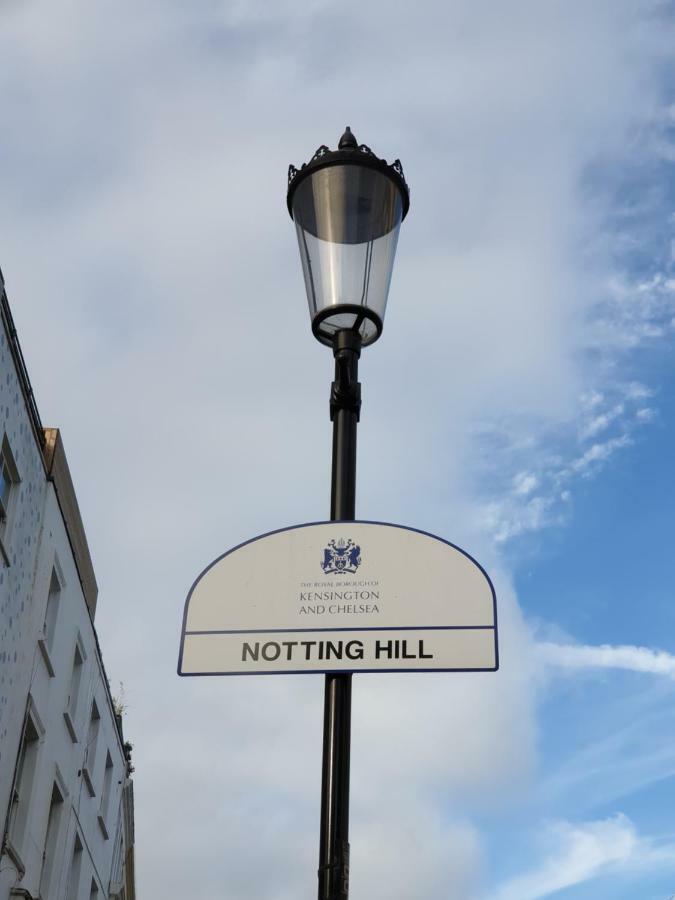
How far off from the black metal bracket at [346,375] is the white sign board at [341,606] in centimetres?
57

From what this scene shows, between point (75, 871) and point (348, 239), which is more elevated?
point (75, 871)

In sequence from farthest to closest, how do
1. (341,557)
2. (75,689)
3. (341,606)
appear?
1. (75,689)
2. (341,557)
3. (341,606)

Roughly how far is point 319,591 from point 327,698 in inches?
16.4

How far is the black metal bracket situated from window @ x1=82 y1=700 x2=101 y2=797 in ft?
63.5

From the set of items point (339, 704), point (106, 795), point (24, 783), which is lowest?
point (339, 704)

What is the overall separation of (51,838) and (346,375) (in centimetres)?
1754

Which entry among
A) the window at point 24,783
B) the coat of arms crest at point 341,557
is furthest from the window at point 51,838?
the coat of arms crest at point 341,557

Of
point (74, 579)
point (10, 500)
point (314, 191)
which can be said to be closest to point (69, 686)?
point (74, 579)

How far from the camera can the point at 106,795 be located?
84.2ft

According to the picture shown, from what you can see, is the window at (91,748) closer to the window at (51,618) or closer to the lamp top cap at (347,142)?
the window at (51,618)

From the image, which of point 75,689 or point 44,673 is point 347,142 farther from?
point 75,689

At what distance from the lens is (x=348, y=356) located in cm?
468

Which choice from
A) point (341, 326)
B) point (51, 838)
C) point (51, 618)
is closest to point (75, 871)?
point (51, 838)

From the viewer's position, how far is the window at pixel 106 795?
24.8m
